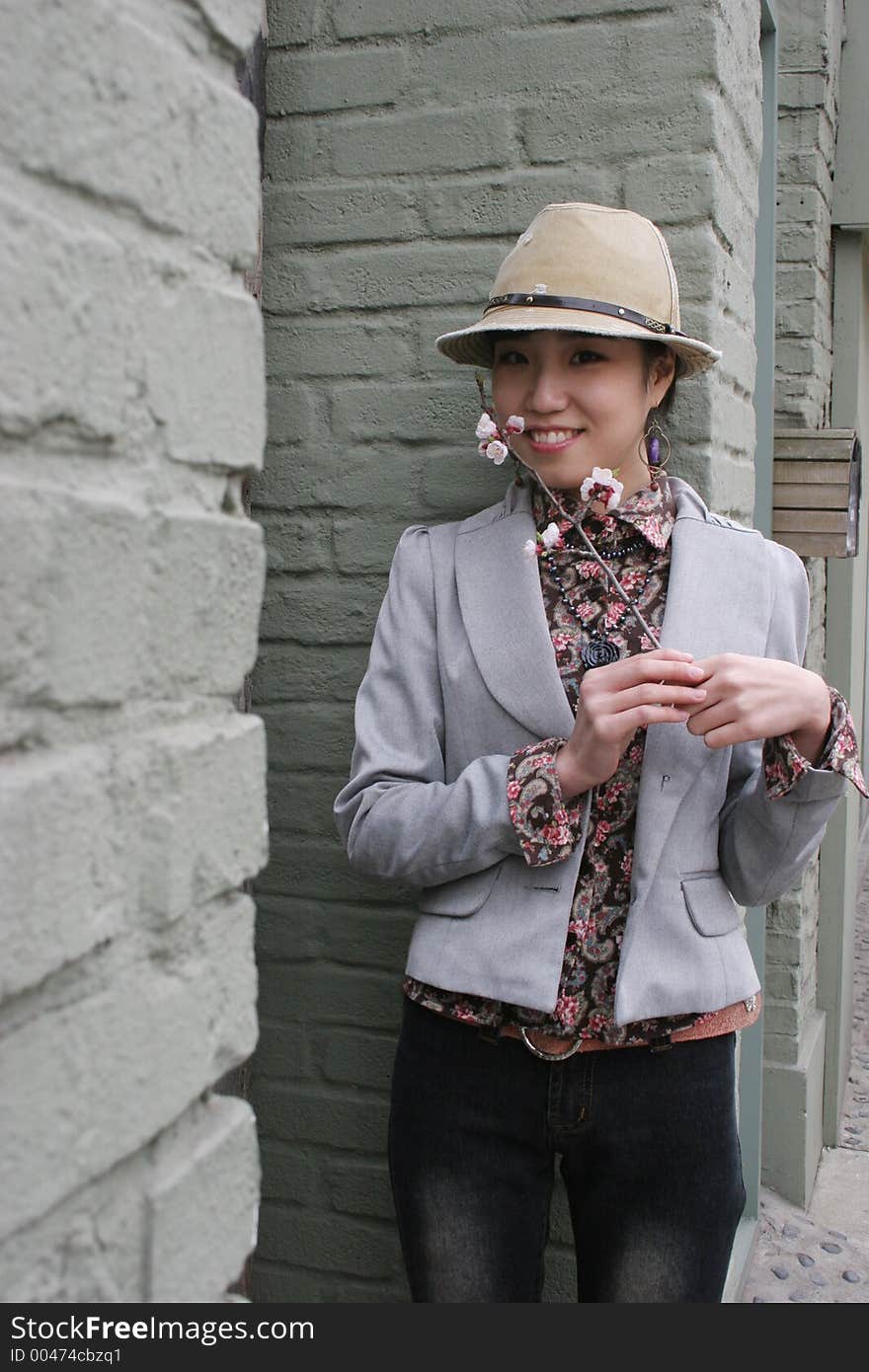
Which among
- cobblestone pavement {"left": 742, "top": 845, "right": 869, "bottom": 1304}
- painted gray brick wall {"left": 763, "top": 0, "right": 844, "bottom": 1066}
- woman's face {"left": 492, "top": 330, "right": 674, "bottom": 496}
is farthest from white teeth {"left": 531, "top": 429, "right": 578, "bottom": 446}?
cobblestone pavement {"left": 742, "top": 845, "right": 869, "bottom": 1304}

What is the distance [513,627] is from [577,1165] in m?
0.72

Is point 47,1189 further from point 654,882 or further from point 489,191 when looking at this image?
point 489,191

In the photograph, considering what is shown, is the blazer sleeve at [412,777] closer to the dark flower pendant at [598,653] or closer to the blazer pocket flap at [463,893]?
the blazer pocket flap at [463,893]

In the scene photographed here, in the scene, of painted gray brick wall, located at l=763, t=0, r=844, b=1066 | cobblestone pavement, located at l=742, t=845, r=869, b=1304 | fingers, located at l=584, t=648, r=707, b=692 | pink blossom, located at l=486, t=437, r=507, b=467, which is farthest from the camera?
painted gray brick wall, located at l=763, t=0, r=844, b=1066

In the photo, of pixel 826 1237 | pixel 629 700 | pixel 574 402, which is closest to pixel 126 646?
pixel 629 700

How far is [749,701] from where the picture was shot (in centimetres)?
156

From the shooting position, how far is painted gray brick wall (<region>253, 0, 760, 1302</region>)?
214cm

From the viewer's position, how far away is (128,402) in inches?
33.8

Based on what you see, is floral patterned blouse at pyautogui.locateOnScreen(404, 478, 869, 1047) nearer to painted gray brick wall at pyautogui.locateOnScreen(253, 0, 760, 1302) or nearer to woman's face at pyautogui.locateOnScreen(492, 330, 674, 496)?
woman's face at pyautogui.locateOnScreen(492, 330, 674, 496)

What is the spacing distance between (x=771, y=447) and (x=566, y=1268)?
72.3 inches

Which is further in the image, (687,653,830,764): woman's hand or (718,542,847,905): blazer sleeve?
(718,542,847,905): blazer sleeve

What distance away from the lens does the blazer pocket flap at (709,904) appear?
1.72 meters

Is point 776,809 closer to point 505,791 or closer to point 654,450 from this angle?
point 505,791

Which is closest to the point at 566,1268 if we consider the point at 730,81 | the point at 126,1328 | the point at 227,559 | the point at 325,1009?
the point at 325,1009
